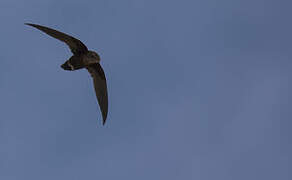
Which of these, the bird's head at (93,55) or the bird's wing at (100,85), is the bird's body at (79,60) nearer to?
the bird's head at (93,55)

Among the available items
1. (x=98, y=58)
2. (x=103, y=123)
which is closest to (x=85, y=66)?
(x=98, y=58)

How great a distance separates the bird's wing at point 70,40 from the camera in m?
27.9

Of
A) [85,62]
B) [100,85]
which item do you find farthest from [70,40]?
[100,85]

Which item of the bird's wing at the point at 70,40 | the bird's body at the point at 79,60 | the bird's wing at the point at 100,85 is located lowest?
the bird's wing at the point at 100,85

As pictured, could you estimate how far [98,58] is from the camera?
29.3 meters

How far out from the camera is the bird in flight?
2838 centimetres

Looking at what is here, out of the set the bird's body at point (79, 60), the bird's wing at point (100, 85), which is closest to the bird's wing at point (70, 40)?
the bird's body at point (79, 60)

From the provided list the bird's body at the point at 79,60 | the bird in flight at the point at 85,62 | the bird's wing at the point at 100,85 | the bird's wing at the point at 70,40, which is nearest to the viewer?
the bird's wing at the point at 70,40

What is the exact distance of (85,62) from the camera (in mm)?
29109

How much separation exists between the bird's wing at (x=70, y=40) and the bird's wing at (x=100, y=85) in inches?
64.2

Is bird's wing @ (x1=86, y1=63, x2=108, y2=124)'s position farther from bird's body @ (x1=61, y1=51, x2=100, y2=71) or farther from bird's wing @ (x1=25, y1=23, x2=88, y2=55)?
bird's wing @ (x1=25, y1=23, x2=88, y2=55)

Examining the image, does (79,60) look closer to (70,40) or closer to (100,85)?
(70,40)

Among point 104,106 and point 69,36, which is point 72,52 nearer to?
point 69,36

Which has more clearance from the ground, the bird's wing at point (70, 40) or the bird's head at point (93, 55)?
the bird's wing at point (70, 40)
